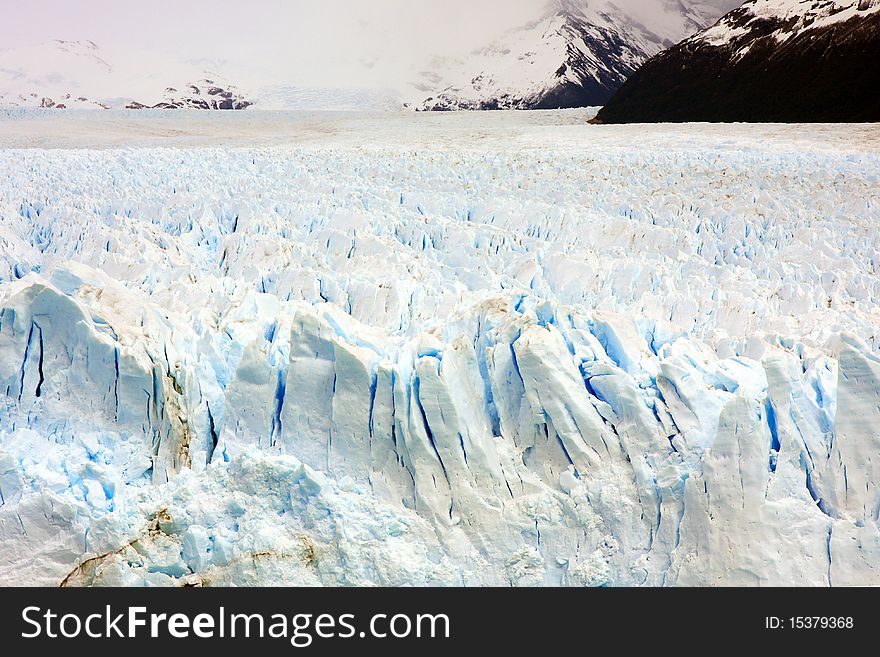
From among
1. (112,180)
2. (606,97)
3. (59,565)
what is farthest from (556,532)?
(606,97)

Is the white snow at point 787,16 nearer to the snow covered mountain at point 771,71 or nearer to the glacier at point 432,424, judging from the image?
the snow covered mountain at point 771,71

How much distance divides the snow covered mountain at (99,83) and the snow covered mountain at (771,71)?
55.9 ft

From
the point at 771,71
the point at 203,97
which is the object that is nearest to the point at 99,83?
the point at 203,97

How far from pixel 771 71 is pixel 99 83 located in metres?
26.0

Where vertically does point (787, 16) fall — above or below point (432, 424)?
above

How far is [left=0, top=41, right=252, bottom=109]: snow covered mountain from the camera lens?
30.7 m

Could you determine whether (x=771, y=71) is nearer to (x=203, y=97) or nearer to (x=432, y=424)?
(x=432, y=424)

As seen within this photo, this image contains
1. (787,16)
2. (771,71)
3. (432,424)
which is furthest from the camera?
(787,16)

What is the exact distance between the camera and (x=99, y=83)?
3200 centimetres

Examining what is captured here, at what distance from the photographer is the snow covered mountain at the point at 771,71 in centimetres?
1559

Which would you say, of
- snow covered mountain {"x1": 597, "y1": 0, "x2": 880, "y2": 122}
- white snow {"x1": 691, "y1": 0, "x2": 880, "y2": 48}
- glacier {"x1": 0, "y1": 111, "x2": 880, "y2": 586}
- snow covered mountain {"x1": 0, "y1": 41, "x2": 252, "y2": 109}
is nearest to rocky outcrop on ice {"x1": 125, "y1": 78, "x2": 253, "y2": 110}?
snow covered mountain {"x1": 0, "y1": 41, "x2": 252, "y2": 109}
